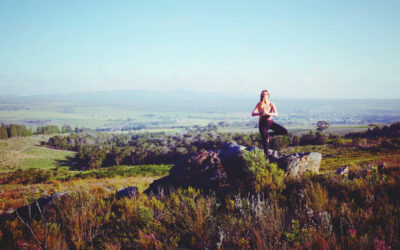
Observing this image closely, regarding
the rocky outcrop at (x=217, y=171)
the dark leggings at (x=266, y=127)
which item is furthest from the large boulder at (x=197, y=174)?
the dark leggings at (x=266, y=127)

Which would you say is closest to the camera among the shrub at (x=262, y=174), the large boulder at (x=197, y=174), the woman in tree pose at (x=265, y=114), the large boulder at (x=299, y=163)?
the shrub at (x=262, y=174)

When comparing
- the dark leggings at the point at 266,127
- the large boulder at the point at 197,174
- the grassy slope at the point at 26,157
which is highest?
the dark leggings at the point at 266,127

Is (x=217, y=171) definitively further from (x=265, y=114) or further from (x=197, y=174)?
(x=265, y=114)

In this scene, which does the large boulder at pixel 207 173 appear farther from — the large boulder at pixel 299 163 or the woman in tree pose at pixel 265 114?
the large boulder at pixel 299 163

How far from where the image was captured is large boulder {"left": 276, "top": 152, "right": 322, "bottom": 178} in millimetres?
7914

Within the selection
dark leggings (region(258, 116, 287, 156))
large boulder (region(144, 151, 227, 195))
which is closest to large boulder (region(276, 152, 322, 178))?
dark leggings (region(258, 116, 287, 156))

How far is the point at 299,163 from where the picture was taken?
8.23m

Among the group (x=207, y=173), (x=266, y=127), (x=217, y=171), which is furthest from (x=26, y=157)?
(x=266, y=127)

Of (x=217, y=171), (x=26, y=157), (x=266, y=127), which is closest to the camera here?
(x=217, y=171)

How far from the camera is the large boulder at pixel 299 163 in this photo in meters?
7.91

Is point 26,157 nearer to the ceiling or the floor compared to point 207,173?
nearer to the floor

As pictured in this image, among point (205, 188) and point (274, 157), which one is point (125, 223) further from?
point (274, 157)

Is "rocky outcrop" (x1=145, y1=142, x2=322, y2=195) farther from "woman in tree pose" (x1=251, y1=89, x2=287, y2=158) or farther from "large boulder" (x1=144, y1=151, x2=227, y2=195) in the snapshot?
"woman in tree pose" (x1=251, y1=89, x2=287, y2=158)

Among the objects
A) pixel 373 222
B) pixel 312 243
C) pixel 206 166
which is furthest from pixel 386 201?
pixel 206 166
